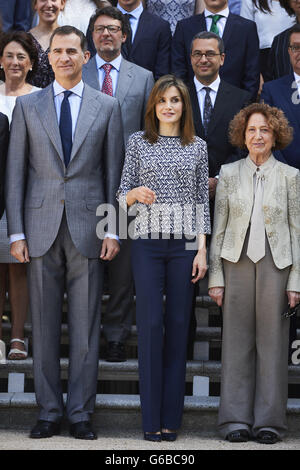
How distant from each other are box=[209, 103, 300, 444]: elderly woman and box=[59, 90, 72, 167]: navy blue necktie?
85 cm

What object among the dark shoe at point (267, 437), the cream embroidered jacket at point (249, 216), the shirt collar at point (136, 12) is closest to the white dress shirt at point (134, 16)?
the shirt collar at point (136, 12)

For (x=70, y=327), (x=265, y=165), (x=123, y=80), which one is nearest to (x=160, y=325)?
(x=70, y=327)

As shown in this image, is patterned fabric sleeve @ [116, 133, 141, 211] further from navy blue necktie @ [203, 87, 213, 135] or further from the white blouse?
the white blouse

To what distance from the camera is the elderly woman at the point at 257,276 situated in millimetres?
5078

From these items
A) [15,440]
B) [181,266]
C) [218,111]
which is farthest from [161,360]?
[218,111]

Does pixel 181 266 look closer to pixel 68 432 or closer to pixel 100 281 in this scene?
pixel 100 281

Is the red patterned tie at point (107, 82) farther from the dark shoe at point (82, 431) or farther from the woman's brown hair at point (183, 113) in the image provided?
the dark shoe at point (82, 431)

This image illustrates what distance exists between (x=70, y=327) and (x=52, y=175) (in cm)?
83

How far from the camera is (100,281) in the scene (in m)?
5.17

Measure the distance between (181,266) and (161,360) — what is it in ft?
1.67

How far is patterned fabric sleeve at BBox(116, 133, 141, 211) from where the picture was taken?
506 centimetres

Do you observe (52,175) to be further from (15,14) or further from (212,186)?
(15,14)

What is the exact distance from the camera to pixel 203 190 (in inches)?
202

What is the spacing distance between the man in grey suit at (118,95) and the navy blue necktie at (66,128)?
612 millimetres
